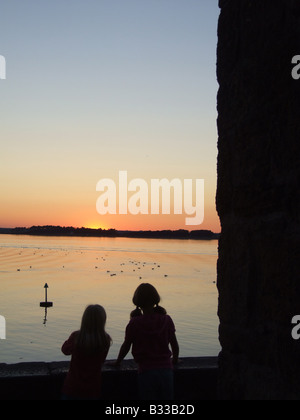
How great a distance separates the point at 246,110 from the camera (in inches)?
87.7

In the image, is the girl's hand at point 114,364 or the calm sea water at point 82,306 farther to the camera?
the calm sea water at point 82,306

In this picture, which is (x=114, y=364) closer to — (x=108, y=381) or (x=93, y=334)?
(x=108, y=381)

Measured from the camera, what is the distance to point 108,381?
490cm

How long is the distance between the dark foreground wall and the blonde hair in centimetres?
104

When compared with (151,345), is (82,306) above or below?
below

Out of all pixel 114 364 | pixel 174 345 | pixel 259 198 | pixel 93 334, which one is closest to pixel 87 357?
pixel 93 334

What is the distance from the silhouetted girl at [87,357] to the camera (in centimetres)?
383

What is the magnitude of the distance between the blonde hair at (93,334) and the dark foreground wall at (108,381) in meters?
1.04

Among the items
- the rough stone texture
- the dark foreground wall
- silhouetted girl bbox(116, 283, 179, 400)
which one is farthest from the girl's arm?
the rough stone texture

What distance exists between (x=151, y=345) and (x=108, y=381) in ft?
3.83

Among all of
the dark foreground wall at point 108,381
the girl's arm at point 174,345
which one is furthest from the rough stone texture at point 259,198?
the dark foreground wall at point 108,381

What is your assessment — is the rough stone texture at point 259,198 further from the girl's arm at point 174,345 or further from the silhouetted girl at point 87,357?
the girl's arm at point 174,345
